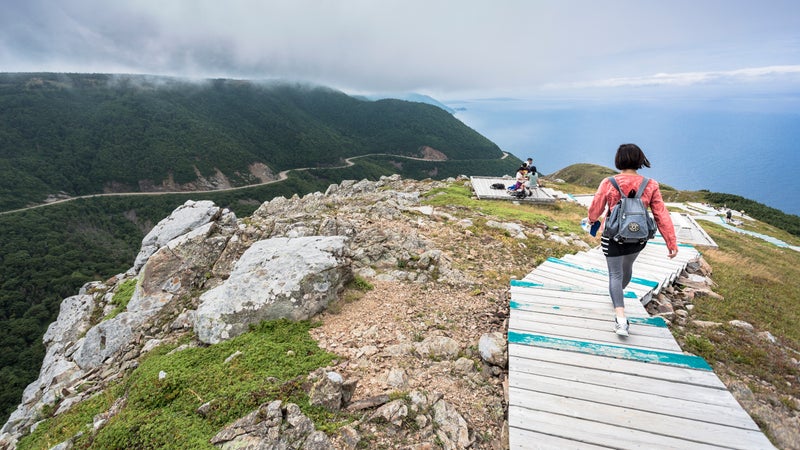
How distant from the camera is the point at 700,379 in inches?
163

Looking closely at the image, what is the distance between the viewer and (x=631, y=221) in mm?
4895

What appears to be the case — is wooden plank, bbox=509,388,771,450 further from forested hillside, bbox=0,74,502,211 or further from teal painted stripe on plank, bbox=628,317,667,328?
forested hillside, bbox=0,74,502,211

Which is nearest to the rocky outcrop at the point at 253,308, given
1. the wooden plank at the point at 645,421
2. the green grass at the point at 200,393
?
the green grass at the point at 200,393

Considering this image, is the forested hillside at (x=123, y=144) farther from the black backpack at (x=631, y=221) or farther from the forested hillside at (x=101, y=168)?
the black backpack at (x=631, y=221)

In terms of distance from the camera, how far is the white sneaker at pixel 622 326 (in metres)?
5.06

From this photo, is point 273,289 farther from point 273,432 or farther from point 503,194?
point 503,194

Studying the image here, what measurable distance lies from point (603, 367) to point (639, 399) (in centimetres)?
56

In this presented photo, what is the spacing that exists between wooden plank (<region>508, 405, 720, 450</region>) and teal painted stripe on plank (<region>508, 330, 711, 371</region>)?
128 cm

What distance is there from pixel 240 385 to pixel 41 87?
24578cm

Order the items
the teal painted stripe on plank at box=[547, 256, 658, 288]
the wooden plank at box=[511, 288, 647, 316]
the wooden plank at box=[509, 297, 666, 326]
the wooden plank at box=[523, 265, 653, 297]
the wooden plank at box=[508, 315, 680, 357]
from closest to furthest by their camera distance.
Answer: the wooden plank at box=[508, 315, 680, 357] → the wooden plank at box=[509, 297, 666, 326] → the wooden plank at box=[511, 288, 647, 316] → the wooden plank at box=[523, 265, 653, 297] → the teal painted stripe on plank at box=[547, 256, 658, 288]

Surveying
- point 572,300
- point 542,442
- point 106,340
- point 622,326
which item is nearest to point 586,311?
point 572,300

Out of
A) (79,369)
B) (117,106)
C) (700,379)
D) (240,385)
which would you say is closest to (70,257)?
(79,369)

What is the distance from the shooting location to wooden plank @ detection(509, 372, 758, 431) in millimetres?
3615

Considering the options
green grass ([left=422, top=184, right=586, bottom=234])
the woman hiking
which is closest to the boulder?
the woman hiking
